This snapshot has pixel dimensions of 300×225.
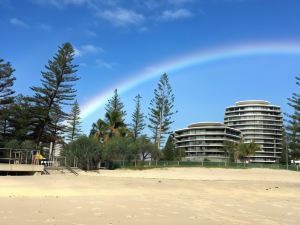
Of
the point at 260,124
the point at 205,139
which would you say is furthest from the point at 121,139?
the point at 260,124

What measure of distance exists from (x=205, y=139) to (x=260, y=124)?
1074 inches

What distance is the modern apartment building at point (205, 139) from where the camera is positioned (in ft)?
325

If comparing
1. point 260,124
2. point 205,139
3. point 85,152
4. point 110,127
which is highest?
point 260,124

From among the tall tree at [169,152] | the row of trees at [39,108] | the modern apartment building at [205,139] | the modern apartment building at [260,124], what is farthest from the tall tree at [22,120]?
the modern apartment building at [260,124]

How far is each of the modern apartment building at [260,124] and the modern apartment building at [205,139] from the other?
544 inches

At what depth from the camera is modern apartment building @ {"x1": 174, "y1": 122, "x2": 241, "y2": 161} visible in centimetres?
9906

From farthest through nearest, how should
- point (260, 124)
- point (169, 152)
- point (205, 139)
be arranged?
point (260, 124)
point (205, 139)
point (169, 152)

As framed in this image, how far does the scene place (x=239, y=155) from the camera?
7719cm

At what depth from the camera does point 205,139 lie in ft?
334

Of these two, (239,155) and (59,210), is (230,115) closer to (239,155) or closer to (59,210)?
(239,155)

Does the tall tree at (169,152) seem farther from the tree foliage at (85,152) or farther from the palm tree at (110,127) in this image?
the tree foliage at (85,152)

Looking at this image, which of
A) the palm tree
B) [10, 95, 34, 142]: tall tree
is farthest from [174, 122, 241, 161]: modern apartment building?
[10, 95, 34, 142]: tall tree

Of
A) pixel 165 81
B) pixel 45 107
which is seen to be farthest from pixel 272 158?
pixel 45 107

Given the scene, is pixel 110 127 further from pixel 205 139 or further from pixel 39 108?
pixel 205 139
